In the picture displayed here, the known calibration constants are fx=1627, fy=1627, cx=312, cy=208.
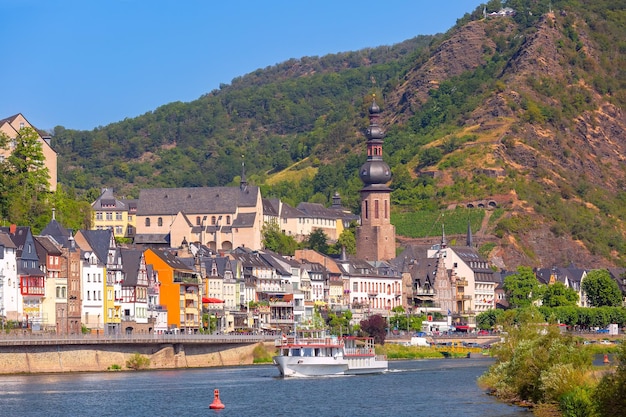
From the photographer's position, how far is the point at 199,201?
648 feet

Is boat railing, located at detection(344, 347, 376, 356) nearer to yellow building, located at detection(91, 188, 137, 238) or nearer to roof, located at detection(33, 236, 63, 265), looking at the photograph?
roof, located at detection(33, 236, 63, 265)

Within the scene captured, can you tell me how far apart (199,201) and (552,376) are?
425 ft

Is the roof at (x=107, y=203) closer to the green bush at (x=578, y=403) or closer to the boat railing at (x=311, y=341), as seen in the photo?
the boat railing at (x=311, y=341)

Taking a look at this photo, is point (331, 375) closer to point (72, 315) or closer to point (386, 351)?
point (72, 315)

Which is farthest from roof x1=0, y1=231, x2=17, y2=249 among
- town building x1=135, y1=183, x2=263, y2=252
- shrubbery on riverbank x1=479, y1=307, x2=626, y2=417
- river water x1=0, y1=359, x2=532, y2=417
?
town building x1=135, y1=183, x2=263, y2=252

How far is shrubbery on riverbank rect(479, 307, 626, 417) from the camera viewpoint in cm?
5850

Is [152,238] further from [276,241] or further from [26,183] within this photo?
[26,183]

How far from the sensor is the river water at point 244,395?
80250 mm

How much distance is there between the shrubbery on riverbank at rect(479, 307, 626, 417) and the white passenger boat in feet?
65.2

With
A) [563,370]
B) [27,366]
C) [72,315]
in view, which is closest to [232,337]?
[72,315]

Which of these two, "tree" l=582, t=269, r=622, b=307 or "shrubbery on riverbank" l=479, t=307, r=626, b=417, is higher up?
"tree" l=582, t=269, r=622, b=307

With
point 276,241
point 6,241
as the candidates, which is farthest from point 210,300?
point 276,241

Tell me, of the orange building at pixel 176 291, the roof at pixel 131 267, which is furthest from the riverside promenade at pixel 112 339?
the orange building at pixel 176 291

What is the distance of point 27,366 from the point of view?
101250mm
